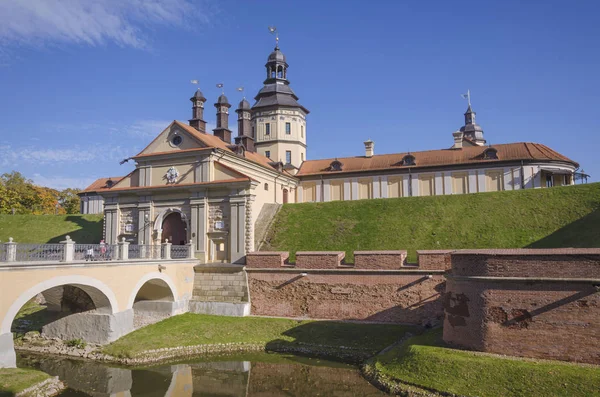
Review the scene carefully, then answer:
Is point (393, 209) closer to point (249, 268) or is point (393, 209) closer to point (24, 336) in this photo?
point (249, 268)

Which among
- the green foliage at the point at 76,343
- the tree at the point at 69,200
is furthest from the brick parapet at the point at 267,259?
the tree at the point at 69,200

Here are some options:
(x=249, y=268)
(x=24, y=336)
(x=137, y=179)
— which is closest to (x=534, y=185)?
(x=249, y=268)

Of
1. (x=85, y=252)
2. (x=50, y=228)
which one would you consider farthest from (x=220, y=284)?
(x=50, y=228)

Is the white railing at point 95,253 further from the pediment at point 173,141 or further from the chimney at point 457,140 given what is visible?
the chimney at point 457,140

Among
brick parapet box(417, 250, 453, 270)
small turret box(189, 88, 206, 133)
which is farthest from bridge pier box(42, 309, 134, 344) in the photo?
small turret box(189, 88, 206, 133)

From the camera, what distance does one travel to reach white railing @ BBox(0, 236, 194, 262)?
14.5 meters

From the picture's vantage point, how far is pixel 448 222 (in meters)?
24.6

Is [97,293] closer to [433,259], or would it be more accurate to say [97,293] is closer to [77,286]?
[77,286]

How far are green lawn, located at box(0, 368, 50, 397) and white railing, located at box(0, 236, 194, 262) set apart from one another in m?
3.38

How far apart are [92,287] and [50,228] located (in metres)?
20.5

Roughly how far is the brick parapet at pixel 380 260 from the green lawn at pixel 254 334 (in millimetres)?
2395

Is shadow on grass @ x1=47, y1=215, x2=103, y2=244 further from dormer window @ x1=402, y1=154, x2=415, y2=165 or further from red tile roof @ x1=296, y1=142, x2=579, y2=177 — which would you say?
dormer window @ x1=402, y1=154, x2=415, y2=165

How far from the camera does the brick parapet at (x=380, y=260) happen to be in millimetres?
18750

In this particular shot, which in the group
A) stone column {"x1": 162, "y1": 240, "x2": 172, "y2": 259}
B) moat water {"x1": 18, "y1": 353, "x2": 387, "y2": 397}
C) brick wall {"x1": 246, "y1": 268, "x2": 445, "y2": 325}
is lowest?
moat water {"x1": 18, "y1": 353, "x2": 387, "y2": 397}
